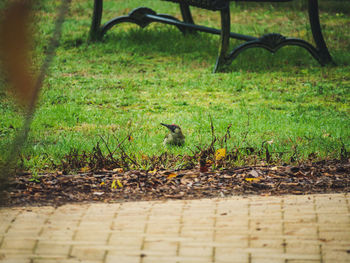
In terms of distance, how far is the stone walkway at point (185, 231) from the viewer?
2.58m

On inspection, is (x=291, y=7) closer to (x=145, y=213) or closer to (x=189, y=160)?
(x=189, y=160)

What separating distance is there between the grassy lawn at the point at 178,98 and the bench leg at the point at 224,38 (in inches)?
7.3

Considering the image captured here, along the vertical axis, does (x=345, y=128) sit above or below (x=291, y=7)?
below

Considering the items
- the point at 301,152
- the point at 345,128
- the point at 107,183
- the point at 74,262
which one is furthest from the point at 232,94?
the point at 74,262

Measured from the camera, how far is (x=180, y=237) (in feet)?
9.02

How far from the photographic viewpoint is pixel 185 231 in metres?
2.81

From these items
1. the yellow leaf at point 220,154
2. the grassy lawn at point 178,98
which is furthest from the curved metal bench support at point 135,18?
the yellow leaf at point 220,154

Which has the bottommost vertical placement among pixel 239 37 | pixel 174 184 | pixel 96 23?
pixel 174 184

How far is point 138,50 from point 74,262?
23.3 ft

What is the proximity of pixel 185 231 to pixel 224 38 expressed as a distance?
5.68 metres

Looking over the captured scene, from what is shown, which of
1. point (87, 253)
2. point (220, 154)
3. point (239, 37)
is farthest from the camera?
point (239, 37)

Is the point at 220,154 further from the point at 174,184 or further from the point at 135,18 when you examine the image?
the point at 135,18

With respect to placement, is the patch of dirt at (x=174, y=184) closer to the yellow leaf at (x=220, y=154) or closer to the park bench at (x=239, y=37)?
the yellow leaf at (x=220, y=154)

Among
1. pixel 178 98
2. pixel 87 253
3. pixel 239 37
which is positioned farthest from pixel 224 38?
pixel 87 253
